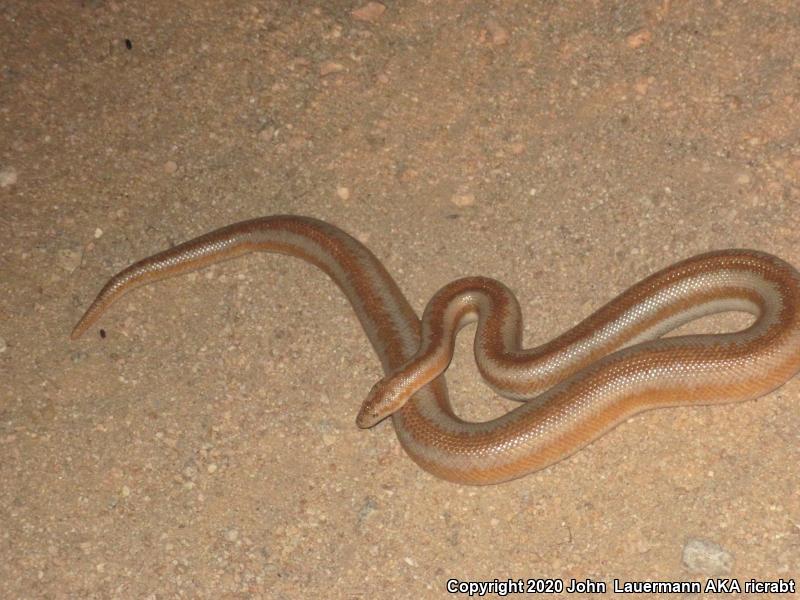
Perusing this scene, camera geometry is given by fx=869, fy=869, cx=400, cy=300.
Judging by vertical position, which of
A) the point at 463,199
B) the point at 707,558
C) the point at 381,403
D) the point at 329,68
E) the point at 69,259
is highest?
the point at 329,68

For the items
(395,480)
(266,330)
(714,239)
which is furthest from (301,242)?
(714,239)

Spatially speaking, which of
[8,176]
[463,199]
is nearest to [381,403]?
[463,199]

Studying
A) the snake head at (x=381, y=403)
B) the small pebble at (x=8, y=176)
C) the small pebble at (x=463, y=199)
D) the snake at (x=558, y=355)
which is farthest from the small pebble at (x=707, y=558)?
the small pebble at (x=8, y=176)

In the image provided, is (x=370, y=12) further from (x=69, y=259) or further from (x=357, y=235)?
(x=69, y=259)

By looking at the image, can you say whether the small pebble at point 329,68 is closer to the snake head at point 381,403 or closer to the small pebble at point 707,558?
the snake head at point 381,403

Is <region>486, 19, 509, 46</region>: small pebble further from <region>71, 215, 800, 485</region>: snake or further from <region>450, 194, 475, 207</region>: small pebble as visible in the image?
<region>71, 215, 800, 485</region>: snake

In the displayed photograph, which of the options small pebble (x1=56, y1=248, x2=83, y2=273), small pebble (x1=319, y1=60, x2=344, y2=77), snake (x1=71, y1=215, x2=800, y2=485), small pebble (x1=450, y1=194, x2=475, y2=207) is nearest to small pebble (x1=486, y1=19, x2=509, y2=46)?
small pebble (x1=319, y1=60, x2=344, y2=77)

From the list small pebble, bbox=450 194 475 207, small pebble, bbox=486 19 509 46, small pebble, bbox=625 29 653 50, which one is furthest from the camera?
small pebble, bbox=486 19 509 46

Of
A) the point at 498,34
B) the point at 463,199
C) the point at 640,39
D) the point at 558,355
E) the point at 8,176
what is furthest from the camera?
the point at 8,176
